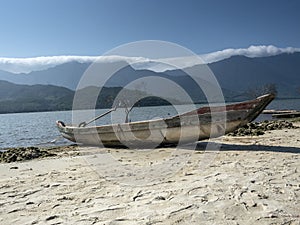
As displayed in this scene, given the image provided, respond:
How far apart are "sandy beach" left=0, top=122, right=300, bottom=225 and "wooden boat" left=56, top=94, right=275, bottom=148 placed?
8.26ft

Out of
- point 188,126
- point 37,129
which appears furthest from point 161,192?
point 37,129

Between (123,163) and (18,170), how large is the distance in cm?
321

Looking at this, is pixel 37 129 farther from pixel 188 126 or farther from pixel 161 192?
pixel 161 192

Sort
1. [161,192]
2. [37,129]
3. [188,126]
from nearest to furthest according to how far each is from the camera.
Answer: [161,192], [188,126], [37,129]

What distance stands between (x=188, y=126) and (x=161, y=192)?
6367mm

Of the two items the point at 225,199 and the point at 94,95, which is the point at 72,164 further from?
the point at 94,95

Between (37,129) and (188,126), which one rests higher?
(188,126)

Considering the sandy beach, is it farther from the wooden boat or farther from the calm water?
the calm water

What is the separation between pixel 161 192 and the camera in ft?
18.3

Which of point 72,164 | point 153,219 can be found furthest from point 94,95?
point 153,219

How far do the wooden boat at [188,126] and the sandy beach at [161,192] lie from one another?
2516 millimetres

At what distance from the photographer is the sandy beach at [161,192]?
430 centimetres

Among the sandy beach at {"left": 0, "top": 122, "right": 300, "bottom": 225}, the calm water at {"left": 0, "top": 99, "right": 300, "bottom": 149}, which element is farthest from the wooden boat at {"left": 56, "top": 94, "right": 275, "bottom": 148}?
the calm water at {"left": 0, "top": 99, "right": 300, "bottom": 149}

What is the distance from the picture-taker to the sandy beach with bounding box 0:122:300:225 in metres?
4.30
